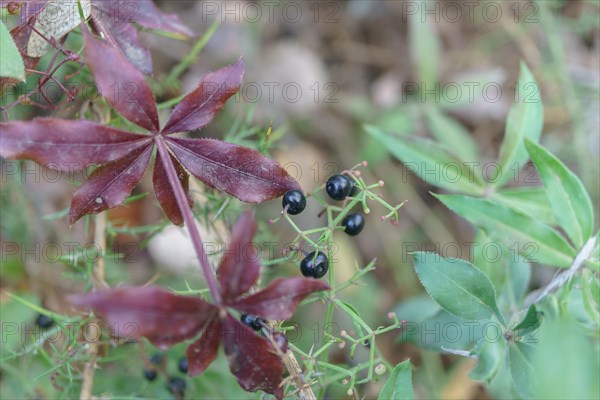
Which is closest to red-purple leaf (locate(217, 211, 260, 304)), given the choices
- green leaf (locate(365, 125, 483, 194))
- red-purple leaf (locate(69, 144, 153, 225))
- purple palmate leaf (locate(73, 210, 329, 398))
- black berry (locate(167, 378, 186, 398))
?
purple palmate leaf (locate(73, 210, 329, 398))

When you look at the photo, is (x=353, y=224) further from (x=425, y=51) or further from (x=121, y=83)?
(x=425, y=51)

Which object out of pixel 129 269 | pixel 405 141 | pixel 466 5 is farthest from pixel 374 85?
pixel 129 269

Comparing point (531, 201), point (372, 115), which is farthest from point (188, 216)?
point (372, 115)

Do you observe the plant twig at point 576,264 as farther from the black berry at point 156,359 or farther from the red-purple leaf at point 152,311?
the black berry at point 156,359

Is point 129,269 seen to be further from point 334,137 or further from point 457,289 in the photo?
point 457,289

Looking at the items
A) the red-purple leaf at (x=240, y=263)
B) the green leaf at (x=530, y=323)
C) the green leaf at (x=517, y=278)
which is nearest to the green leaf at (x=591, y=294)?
the green leaf at (x=530, y=323)

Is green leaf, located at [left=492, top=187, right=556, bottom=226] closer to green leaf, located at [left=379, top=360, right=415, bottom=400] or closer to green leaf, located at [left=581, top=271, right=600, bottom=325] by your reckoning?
green leaf, located at [left=581, top=271, right=600, bottom=325]
